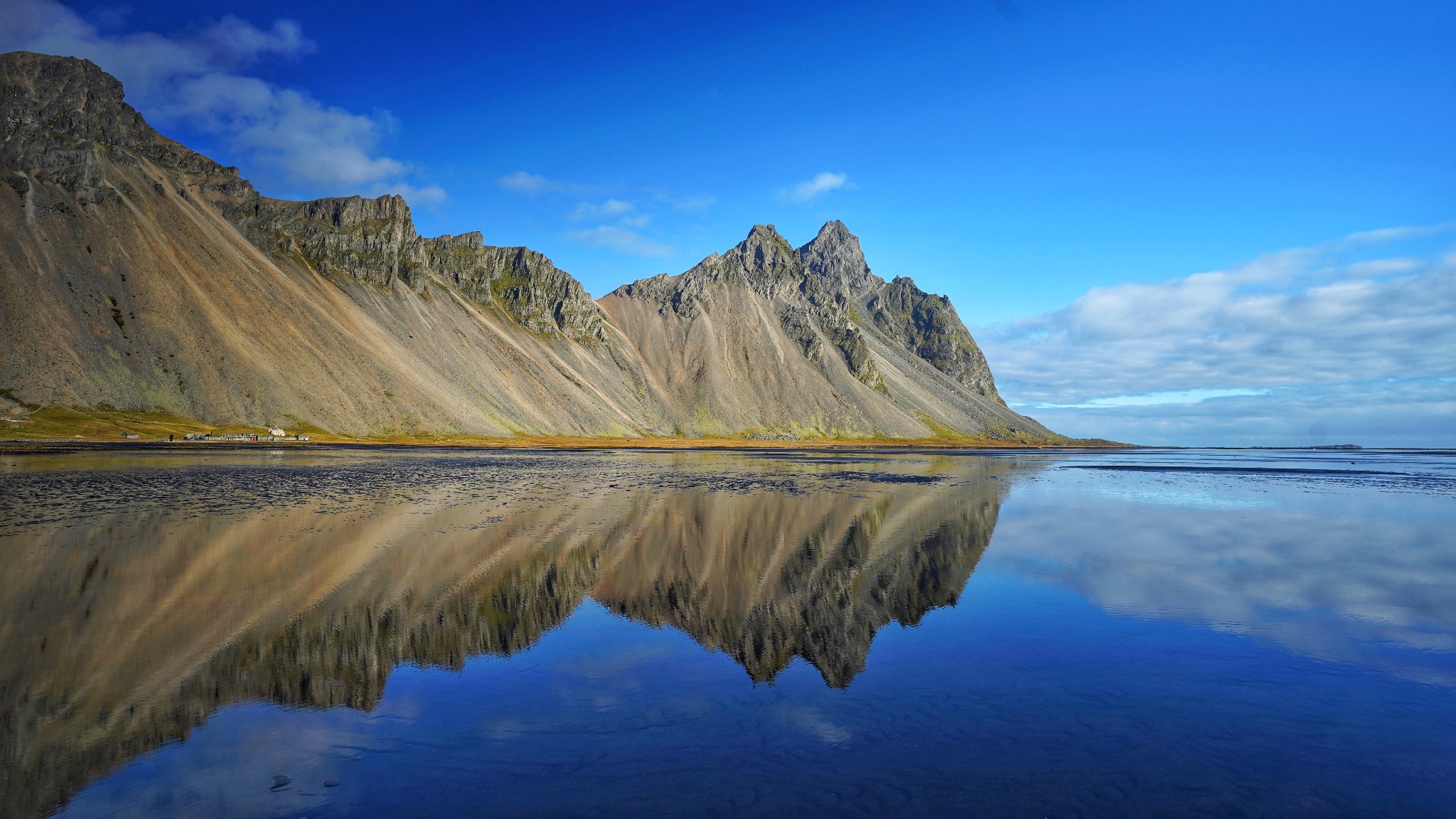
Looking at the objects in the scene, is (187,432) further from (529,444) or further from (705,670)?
(705,670)

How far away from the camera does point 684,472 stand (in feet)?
201

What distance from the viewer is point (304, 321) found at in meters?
113

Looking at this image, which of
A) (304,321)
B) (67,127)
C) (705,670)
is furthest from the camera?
(67,127)

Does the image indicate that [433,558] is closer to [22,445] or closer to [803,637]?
[803,637]

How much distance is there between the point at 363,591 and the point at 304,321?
116250 mm

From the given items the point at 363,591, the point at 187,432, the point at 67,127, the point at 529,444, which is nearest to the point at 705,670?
the point at 363,591

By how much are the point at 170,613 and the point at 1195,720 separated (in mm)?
18035

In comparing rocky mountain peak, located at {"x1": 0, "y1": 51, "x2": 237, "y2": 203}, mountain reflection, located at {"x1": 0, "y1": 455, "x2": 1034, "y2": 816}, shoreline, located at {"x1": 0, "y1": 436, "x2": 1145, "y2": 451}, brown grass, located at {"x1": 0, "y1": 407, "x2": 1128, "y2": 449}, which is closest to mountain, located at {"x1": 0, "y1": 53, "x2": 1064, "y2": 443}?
rocky mountain peak, located at {"x1": 0, "y1": 51, "x2": 237, "y2": 203}

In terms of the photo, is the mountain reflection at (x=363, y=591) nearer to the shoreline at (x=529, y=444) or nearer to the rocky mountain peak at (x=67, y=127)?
the shoreline at (x=529, y=444)

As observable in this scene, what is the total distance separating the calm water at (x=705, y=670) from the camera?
7.57 meters

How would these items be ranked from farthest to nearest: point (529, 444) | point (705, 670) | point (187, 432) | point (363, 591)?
point (529, 444)
point (187, 432)
point (363, 591)
point (705, 670)

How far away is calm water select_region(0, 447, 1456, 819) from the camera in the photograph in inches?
298

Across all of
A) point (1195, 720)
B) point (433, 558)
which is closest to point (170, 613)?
point (433, 558)

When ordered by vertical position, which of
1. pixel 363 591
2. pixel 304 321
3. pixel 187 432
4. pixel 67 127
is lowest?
pixel 363 591
